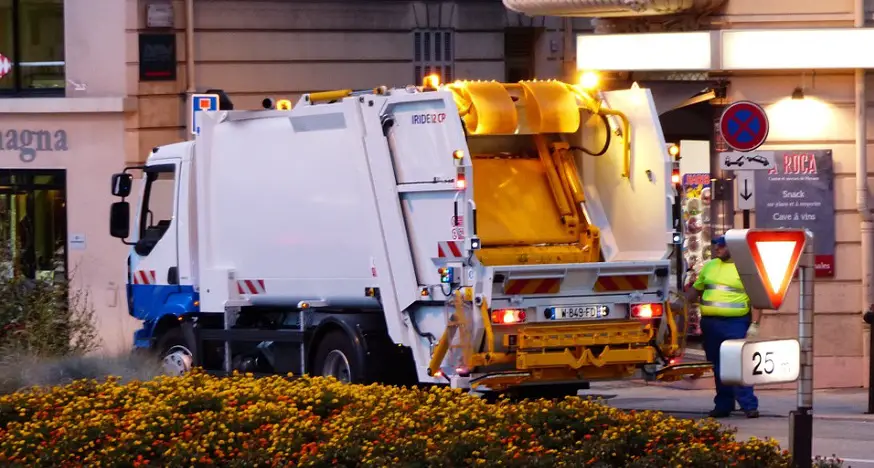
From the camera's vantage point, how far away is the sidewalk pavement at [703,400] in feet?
52.1

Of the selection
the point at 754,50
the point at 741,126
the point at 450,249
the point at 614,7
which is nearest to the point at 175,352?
the point at 450,249

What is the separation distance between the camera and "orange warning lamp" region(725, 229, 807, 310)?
800 centimetres

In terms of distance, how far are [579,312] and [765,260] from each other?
17.7 ft

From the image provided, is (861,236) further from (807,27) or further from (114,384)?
(114,384)

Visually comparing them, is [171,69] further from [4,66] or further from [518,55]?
[518,55]

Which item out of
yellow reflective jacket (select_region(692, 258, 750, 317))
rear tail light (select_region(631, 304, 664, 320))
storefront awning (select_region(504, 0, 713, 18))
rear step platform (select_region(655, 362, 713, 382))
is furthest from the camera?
storefront awning (select_region(504, 0, 713, 18))

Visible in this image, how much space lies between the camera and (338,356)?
1447 cm

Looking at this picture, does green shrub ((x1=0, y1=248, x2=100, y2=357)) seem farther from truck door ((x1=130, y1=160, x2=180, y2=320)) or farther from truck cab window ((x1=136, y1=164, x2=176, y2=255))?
truck cab window ((x1=136, y1=164, x2=176, y2=255))

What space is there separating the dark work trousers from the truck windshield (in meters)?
5.21

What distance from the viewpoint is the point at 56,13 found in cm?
2422

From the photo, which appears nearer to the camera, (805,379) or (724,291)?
(805,379)

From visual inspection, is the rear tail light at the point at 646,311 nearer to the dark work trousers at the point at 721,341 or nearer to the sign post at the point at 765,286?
the dark work trousers at the point at 721,341

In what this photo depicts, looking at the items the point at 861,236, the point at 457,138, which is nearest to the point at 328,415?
the point at 457,138

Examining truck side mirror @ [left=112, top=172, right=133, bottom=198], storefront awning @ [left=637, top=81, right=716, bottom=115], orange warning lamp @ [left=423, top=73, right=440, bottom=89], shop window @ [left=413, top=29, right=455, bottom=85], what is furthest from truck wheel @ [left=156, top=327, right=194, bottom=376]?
shop window @ [left=413, top=29, right=455, bottom=85]
